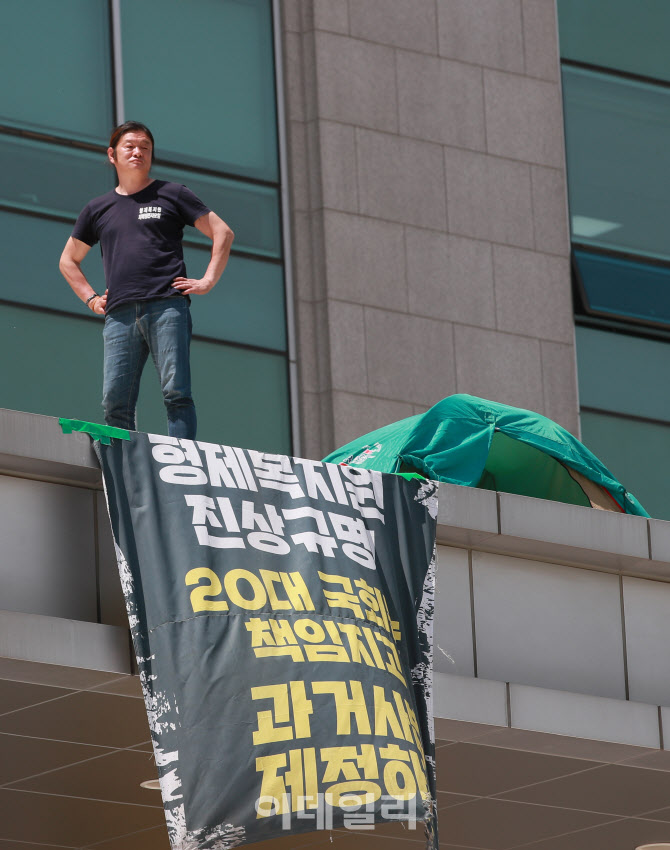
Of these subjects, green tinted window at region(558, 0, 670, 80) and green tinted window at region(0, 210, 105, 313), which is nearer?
green tinted window at region(0, 210, 105, 313)

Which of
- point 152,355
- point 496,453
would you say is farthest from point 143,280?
point 496,453

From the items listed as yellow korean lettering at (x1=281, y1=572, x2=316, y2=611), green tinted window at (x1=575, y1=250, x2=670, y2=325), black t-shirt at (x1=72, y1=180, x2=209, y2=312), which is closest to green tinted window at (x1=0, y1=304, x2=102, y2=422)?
black t-shirt at (x1=72, y1=180, x2=209, y2=312)

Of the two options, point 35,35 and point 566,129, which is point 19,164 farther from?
point 566,129

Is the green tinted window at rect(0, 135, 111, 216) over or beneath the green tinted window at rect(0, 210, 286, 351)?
over

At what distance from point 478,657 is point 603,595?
3.79 ft

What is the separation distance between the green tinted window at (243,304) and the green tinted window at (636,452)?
3536 millimetres

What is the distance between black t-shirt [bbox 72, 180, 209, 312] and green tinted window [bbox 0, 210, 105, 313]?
221 inches

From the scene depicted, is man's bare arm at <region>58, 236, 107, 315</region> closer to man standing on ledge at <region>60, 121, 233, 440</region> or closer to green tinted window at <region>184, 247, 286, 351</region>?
man standing on ledge at <region>60, 121, 233, 440</region>

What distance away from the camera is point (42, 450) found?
1060 cm

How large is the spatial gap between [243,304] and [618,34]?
226 inches

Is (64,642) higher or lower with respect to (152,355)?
lower

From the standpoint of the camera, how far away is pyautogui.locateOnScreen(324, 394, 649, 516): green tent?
43.4 feet

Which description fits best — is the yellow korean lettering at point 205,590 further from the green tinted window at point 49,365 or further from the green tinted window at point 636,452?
the green tinted window at point 636,452

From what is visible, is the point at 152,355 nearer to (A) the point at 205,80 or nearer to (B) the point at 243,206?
(B) the point at 243,206
